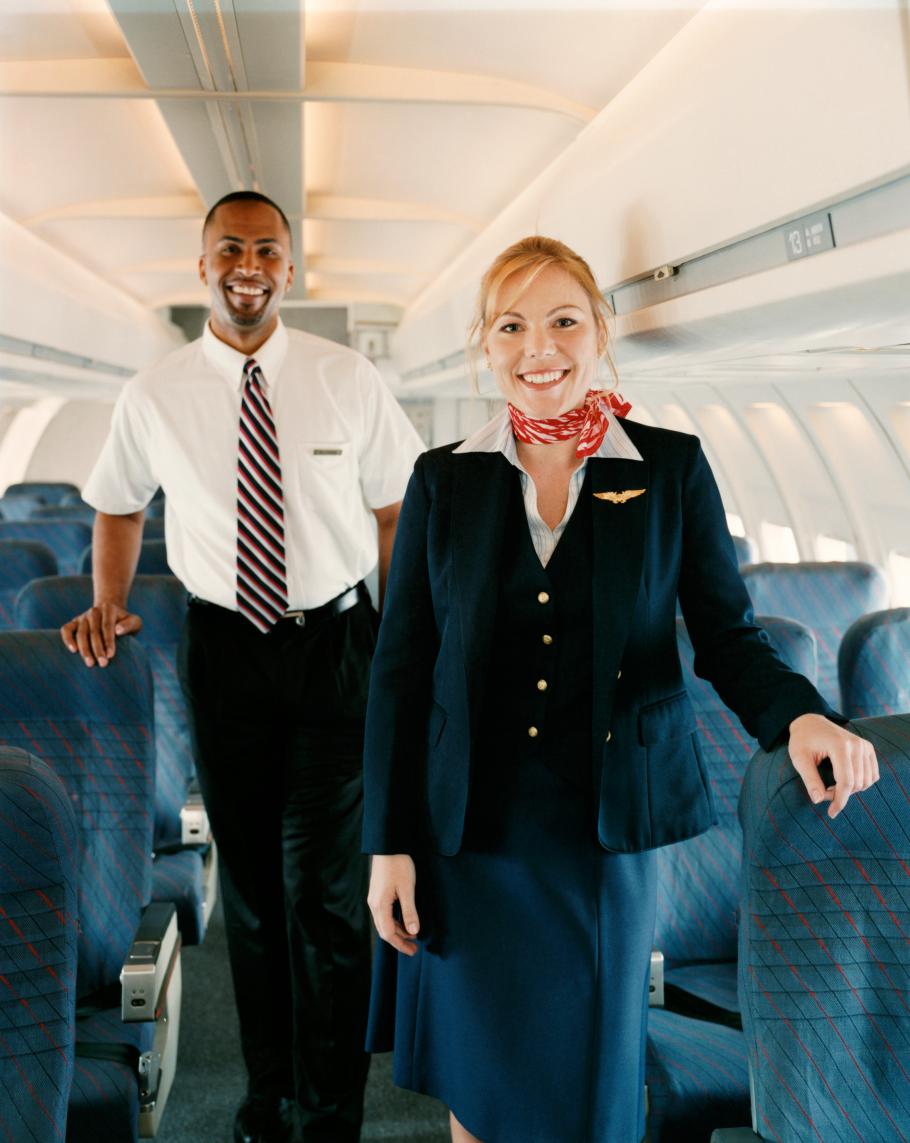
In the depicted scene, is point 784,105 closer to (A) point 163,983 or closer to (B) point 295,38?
(B) point 295,38

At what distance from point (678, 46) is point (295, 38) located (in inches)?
43.5

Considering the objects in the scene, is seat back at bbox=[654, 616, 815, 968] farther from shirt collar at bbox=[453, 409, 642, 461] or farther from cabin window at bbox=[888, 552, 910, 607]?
cabin window at bbox=[888, 552, 910, 607]

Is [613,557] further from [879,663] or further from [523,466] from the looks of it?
[879,663]

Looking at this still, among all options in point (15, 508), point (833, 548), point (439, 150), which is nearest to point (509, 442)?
point (439, 150)

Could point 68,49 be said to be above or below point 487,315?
above

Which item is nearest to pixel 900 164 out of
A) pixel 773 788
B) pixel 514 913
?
pixel 773 788

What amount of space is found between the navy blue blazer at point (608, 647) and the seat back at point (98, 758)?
857mm

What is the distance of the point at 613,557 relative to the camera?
1.58m

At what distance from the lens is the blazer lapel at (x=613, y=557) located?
1560 mm

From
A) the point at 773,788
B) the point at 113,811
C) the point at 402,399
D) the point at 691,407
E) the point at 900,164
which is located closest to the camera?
the point at 773,788

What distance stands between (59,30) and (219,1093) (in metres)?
3.33

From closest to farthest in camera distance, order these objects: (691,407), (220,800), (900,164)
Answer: (900,164)
(220,800)
(691,407)

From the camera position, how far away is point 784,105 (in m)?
2.15

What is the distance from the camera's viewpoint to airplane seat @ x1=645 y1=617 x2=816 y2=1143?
6.55ft
